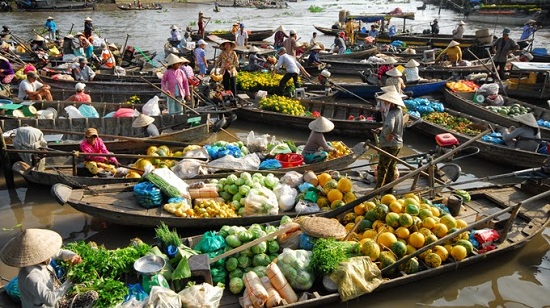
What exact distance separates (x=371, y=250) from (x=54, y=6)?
149ft

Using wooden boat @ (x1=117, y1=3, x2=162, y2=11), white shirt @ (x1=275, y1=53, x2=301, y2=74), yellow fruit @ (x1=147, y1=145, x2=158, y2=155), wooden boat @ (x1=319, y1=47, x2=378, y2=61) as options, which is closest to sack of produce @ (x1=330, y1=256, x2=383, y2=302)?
yellow fruit @ (x1=147, y1=145, x2=158, y2=155)

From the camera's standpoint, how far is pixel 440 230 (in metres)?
5.78

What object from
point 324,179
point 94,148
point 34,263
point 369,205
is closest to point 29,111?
point 94,148

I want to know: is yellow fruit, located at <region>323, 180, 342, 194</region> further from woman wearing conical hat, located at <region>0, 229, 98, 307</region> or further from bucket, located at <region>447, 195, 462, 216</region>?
woman wearing conical hat, located at <region>0, 229, 98, 307</region>

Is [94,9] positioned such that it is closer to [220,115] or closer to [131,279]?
[220,115]

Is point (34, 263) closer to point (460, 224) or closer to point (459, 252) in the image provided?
point (459, 252)

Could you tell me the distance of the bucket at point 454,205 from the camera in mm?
6461

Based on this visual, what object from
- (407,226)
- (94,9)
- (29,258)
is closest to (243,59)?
(407,226)

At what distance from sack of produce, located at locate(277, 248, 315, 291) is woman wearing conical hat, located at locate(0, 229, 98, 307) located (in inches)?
94.3

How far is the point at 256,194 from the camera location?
259 inches

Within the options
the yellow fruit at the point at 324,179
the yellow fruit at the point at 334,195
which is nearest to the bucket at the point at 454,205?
the yellow fruit at the point at 334,195

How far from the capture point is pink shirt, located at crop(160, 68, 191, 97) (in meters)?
9.92

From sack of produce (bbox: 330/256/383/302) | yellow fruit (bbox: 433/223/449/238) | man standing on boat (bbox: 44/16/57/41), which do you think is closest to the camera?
sack of produce (bbox: 330/256/383/302)

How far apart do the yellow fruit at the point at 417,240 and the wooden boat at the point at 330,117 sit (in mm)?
5222
